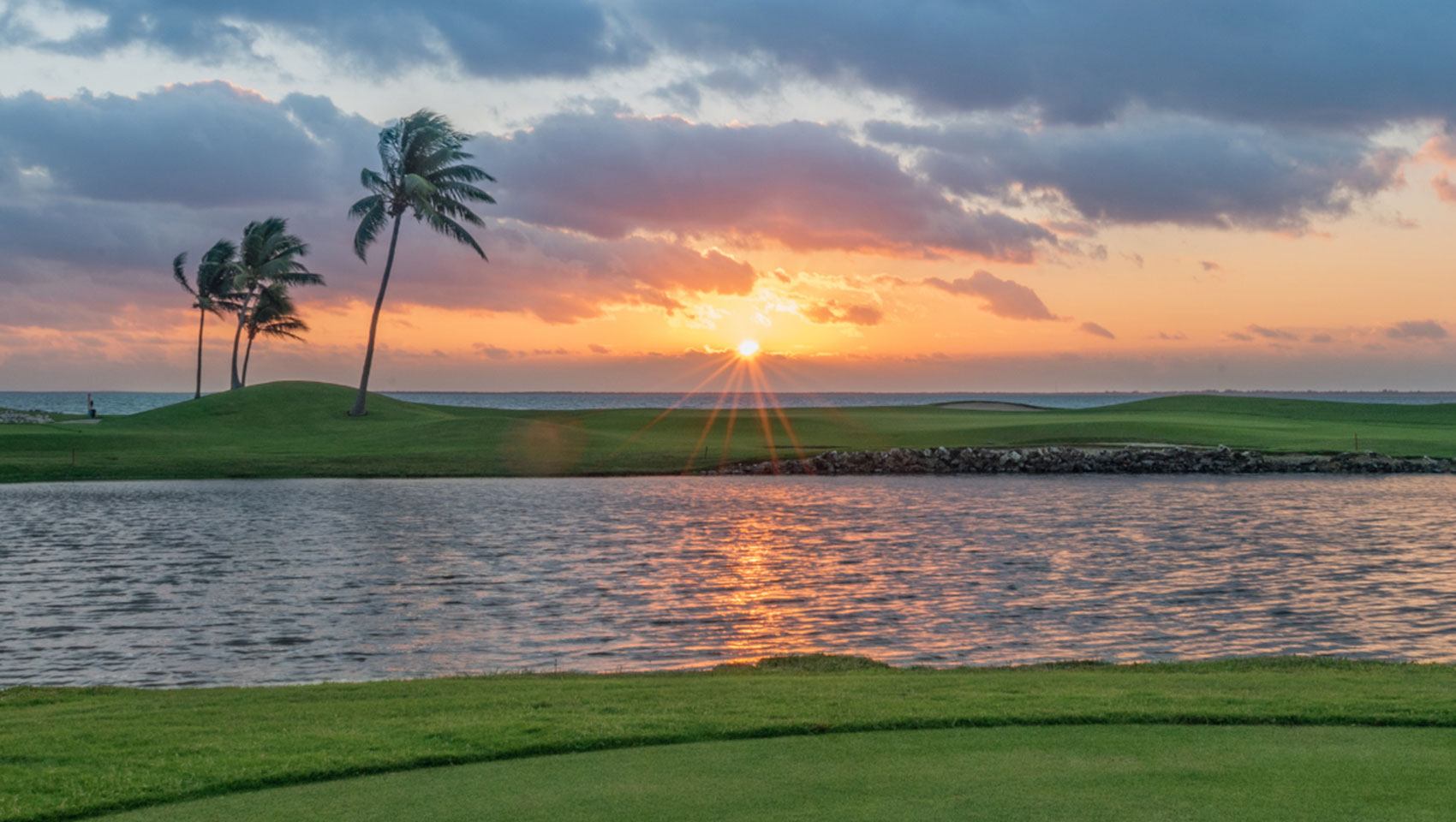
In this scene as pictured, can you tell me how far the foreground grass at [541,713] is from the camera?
27.1ft

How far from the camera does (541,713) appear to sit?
1015cm

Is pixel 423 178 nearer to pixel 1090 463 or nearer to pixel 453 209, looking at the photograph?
pixel 453 209

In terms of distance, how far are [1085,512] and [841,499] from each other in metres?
8.50

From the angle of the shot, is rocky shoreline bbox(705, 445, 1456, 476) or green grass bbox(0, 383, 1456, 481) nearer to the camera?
green grass bbox(0, 383, 1456, 481)

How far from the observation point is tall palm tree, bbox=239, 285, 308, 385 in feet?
273

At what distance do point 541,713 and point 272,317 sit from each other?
8226 centimetres

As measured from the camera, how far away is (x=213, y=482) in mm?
43875

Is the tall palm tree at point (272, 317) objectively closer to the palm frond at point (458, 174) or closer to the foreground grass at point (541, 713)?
the palm frond at point (458, 174)

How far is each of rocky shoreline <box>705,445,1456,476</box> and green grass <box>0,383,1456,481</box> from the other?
244 cm

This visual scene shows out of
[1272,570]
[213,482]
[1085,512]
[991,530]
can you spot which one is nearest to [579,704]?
[1272,570]

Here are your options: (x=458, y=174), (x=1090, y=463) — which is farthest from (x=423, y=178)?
(x=1090, y=463)

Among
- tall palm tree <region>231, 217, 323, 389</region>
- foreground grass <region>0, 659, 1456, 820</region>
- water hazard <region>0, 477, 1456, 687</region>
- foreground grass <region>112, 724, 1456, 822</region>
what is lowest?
water hazard <region>0, 477, 1456, 687</region>

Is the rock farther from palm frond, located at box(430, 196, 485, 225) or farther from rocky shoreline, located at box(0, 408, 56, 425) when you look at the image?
palm frond, located at box(430, 196, 485, 225)

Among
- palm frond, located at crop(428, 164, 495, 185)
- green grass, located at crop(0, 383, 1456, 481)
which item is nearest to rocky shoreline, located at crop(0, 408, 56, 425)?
green grass, located at crop(0, 383, 1456, 481)
